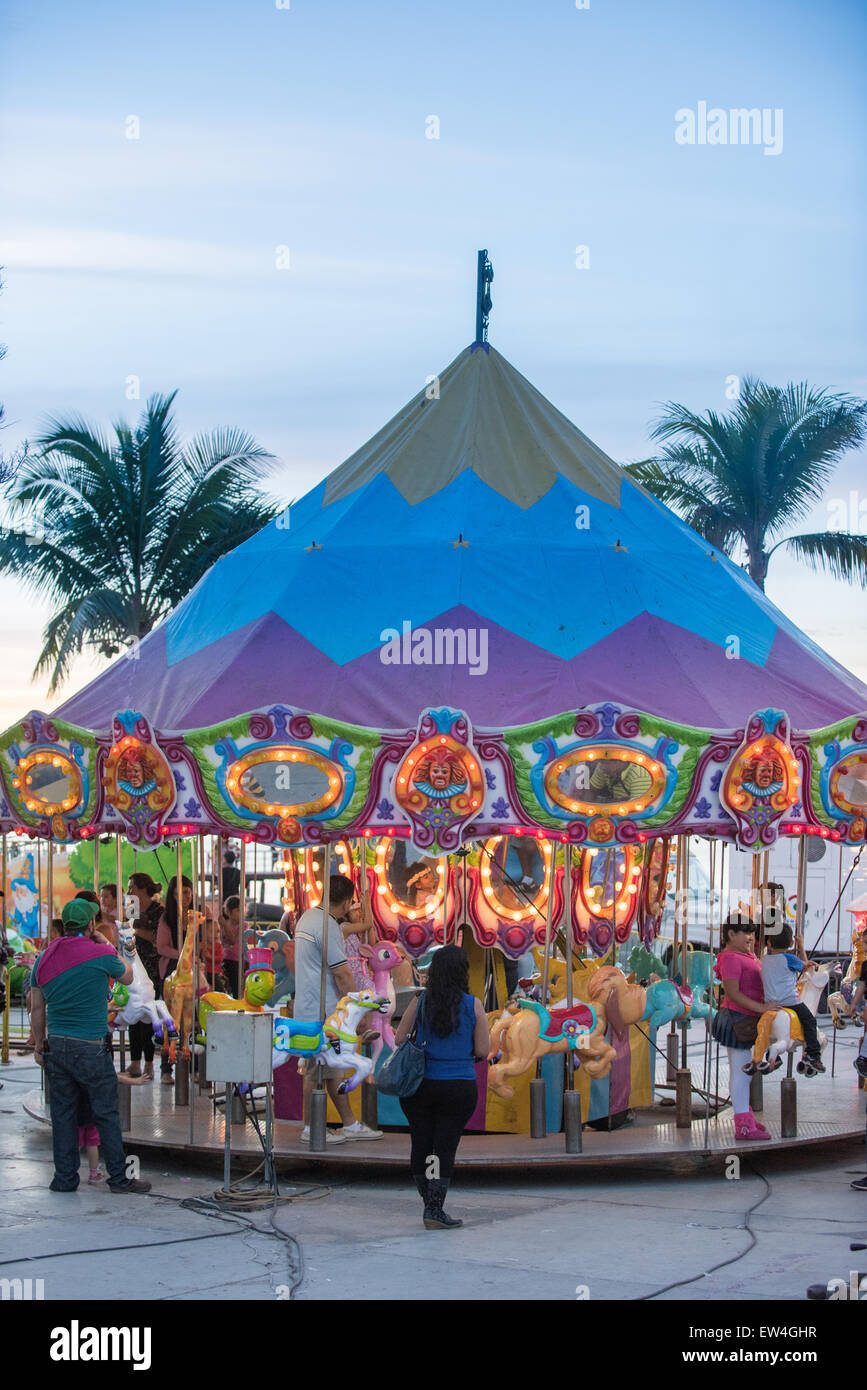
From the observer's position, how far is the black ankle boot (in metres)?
8.55

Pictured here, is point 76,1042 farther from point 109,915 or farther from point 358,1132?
point 109,915

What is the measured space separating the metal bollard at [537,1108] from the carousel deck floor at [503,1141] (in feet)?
0.23

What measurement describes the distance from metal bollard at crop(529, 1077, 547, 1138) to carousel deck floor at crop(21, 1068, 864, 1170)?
0.07 metres

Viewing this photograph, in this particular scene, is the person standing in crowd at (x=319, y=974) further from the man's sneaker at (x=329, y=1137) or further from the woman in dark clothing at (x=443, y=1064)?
the woman in dark clothing at (x=443, y=1064)

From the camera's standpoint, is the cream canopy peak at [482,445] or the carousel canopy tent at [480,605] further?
the cream canopy peak at [482,445]

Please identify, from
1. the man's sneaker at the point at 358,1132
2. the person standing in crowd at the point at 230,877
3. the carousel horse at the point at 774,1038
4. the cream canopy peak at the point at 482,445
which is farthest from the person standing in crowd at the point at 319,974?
the person standing in crowd at the point at 230,877

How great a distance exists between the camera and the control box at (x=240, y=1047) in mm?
9180

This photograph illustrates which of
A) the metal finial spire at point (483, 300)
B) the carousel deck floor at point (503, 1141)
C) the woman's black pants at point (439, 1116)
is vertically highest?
the metal finial spire at point (483, 300)

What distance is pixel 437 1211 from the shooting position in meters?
8.59

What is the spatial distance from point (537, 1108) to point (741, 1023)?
144 cm

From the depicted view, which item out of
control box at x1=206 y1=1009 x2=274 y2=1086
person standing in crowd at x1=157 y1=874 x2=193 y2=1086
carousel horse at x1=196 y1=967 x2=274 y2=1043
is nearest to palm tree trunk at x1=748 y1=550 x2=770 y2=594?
person standing in crowd at x1=157 y1=874 x2=193 y2=1086

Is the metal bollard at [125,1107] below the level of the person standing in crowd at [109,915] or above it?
below
